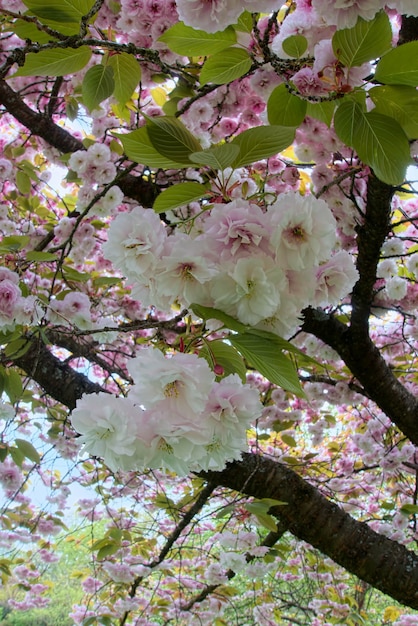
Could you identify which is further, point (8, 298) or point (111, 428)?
point (8, 298)

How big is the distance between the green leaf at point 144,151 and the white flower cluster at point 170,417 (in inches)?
10.1

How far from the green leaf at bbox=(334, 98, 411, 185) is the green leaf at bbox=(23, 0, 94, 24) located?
1.32 ft

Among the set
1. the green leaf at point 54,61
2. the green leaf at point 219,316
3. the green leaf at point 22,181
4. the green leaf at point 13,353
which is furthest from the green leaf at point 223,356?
the green leaf at point 22,181

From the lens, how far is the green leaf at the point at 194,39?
0.79m

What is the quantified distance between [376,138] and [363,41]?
131mm

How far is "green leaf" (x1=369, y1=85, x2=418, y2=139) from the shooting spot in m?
0.71

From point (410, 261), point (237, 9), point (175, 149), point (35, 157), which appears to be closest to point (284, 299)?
point (175, 149)

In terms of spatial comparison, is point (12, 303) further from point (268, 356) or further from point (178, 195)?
point (268, 356)

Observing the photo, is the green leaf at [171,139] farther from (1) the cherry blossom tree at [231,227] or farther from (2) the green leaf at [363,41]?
(2) the green leaf at [363,41]

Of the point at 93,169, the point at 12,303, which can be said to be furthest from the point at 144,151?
the point at 93,169

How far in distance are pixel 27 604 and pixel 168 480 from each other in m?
3.11

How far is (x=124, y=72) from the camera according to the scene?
1.06 meters

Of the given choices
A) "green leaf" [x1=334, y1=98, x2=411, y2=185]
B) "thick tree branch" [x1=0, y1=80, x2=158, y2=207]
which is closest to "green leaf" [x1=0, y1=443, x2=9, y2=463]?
"thick tree branch" [x1=0, y1=80, x2=158, y2=207]

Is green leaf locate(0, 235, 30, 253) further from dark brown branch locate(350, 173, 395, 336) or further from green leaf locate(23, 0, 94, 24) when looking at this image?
dark brown branch locate(350, 173, 395, 336)
